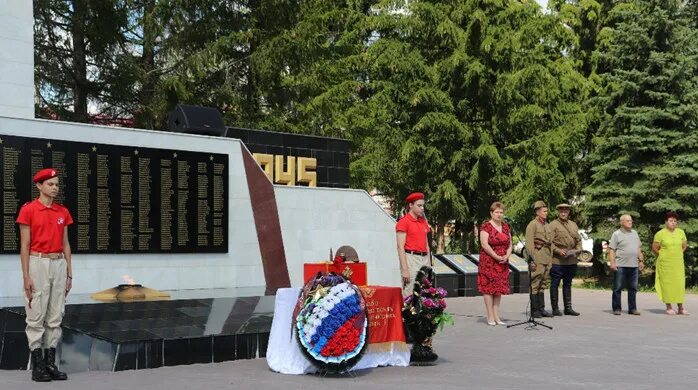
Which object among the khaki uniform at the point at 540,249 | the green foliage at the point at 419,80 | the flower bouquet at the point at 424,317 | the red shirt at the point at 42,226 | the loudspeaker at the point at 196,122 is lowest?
the flower bouquet at the point at 424,317

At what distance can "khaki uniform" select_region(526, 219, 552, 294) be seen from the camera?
13.4 meters

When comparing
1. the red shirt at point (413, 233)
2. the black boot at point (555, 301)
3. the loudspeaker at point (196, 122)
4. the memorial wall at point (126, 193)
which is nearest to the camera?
the red shirt at point (413, 233)

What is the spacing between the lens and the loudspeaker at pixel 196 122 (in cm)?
1502

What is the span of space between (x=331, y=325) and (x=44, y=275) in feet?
8.49

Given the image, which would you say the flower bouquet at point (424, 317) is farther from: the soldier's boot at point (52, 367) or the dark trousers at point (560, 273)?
the dark trousers at point (560, 273)

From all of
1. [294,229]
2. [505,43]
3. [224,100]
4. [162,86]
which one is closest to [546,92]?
[505,43]

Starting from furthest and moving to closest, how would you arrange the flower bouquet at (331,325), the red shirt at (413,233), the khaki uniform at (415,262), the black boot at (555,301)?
1. the black boot at (555,301)
2. the red shirt at (413,233)
3. the khaki uniform at (415,262)
4. the flower bouquet at (331,325)

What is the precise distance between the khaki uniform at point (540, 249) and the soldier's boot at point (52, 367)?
26.0 feet

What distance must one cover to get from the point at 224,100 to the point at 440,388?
21011 millimetres

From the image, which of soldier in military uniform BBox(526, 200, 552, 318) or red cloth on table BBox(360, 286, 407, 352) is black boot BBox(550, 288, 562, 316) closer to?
soldier in military uniform BBox(526, 200, 552, 318)

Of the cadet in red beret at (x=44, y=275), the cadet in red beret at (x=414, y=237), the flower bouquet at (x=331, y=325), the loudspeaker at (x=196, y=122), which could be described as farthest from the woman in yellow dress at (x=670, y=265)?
the cadet in red beret at (x=44, y=275)

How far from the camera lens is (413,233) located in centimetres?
973

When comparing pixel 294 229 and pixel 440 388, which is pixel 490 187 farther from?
pixel 440 388

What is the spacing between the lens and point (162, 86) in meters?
26.2
